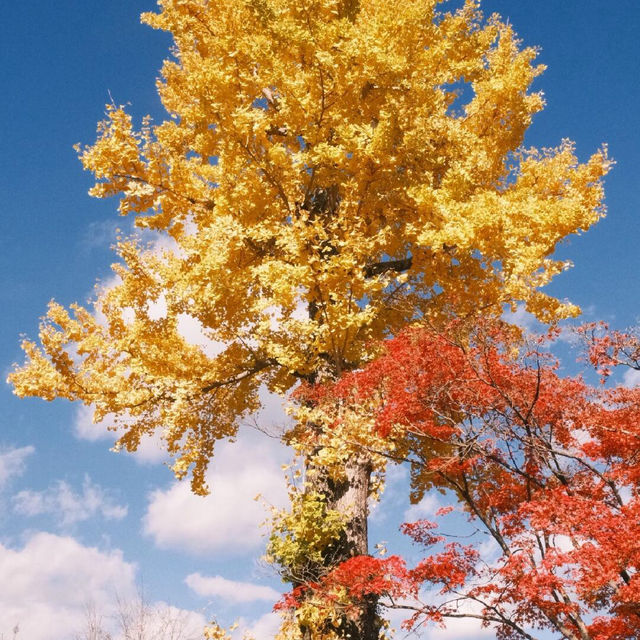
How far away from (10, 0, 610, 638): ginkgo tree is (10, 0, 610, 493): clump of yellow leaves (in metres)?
0.04

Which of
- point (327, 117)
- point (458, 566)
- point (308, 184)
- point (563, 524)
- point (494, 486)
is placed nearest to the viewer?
point (563, 524)

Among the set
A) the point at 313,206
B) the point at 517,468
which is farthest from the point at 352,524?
the point at 313,206

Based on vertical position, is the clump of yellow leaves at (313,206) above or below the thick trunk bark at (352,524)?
above

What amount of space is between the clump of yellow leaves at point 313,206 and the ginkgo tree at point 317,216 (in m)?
0.04

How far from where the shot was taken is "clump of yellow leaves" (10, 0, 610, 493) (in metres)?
7.85

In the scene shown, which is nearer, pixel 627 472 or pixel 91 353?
pixel 627 472

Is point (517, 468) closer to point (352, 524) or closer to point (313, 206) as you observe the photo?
point (352, 524)

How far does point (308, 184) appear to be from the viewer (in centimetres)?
970

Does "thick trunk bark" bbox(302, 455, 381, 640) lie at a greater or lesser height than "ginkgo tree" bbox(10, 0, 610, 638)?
lesser

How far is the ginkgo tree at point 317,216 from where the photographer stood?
771cm

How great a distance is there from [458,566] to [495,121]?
327 inches

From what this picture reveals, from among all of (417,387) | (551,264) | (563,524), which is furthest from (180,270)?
(563,524)

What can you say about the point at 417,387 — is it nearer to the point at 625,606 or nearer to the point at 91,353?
the point at 625,606

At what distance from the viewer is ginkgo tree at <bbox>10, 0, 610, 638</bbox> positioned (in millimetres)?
7711
